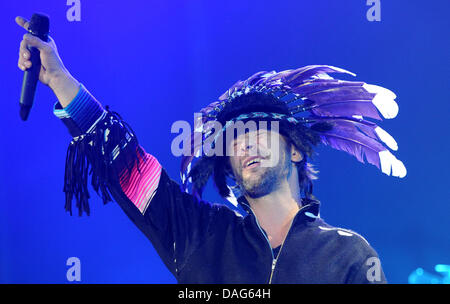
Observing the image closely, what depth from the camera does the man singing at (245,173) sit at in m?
1.77

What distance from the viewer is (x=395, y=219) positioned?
7.75 ft

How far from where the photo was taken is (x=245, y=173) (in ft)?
6.29

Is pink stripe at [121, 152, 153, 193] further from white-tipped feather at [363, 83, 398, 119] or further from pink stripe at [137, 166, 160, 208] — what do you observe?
white-tipped feather at [363, 83, 398, 119]

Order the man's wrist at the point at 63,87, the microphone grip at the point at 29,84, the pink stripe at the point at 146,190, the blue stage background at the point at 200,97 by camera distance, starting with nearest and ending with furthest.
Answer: the microphone grip at the point at 29,84, the man's wrist at the point at 63,87, the pink stripe at the point at 146,190, the blue stage background at the point at 200,97

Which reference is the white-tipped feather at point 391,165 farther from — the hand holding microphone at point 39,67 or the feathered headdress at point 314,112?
the hand holding microphone at point 39,67

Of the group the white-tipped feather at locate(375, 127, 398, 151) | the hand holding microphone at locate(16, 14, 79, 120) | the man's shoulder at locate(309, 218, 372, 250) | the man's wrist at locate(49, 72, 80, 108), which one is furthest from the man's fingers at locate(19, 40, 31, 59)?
the white-tipped feather at locate(375, 127, 398, 151)

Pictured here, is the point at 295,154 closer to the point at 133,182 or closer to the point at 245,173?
the point at 245,173

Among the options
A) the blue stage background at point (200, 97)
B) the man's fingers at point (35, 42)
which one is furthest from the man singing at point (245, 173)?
the blue stage background at point (200, 97)

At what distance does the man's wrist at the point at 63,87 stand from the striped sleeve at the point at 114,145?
18mm

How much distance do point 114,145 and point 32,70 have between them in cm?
40

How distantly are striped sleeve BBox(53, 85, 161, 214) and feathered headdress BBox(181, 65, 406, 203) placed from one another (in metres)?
0.21

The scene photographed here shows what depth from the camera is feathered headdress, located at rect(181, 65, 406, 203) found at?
6.49 feet

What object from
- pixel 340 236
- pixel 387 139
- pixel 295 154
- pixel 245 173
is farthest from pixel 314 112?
pixel 340 236
